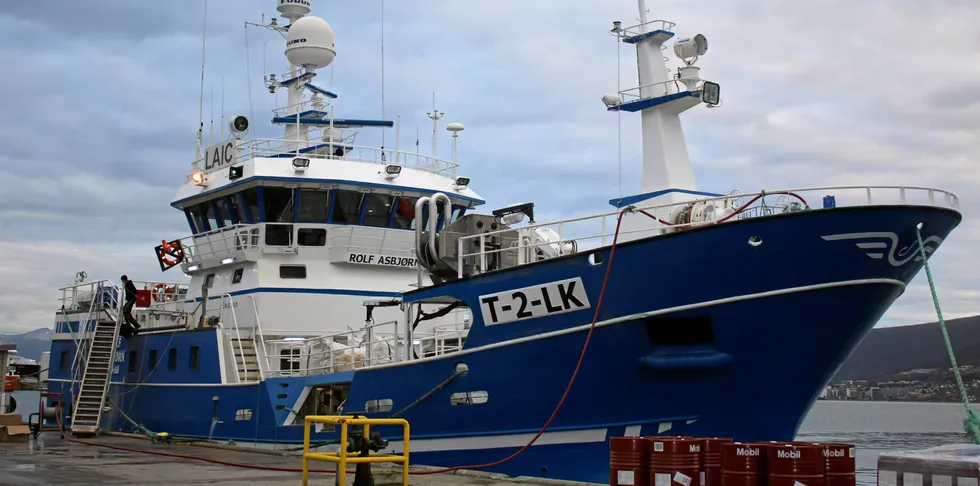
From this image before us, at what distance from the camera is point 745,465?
7598 millimetres

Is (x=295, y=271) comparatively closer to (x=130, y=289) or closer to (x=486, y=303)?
(x=130, y=289)

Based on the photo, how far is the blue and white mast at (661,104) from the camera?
46.4ft

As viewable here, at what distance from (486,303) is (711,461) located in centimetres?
388

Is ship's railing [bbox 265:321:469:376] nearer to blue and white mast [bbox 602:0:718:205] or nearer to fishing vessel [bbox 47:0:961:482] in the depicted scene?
fishing vessel [bbox 47:0:961:482]

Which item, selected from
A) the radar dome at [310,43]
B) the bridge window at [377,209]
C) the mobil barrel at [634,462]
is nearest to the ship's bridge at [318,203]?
the bridge window at [377,209]

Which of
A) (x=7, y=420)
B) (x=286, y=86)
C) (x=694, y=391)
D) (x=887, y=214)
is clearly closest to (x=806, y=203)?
(x=887, y=214)

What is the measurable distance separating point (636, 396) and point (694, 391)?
Result: 0.64 meters

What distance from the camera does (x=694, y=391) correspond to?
10.0 m

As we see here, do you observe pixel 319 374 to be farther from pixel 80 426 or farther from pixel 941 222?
pixel 941 222

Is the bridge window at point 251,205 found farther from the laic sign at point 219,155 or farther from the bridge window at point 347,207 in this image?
the bridge window at point 347,207

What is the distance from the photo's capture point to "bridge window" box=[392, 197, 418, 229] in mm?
16859

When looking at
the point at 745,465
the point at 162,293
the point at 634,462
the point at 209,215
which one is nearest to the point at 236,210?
the point at 209,215

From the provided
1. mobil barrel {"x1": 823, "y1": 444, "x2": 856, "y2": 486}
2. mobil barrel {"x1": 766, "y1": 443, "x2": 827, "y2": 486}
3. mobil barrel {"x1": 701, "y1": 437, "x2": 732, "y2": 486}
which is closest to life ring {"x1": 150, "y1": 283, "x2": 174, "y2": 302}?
mobil barrel {"x1": 701, "y1": 437, "x2": 732, "y2": 486}

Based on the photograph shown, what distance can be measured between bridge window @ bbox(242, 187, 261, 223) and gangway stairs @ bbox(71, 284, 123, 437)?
4.00 metres
